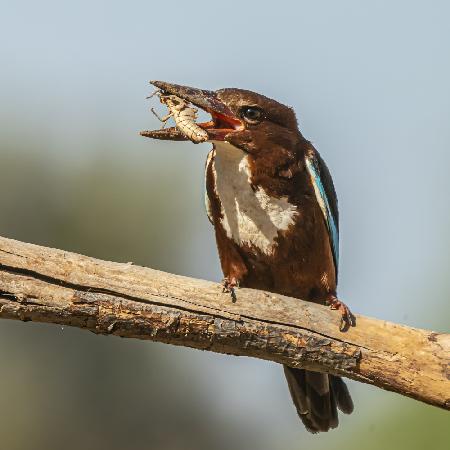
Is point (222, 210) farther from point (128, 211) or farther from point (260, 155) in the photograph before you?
point (128, 211)

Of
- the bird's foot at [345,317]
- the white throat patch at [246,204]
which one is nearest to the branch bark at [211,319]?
the bird's foot at [345,317]

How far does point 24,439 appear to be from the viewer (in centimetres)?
1488

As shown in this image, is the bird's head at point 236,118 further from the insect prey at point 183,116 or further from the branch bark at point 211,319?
the branch bark at point 211,319

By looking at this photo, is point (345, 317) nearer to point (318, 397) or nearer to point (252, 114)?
point (318, 397)

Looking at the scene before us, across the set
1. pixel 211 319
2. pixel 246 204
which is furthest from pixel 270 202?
pixel 211 319

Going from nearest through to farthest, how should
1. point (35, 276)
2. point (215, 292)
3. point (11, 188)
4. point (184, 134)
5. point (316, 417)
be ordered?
1. point (35, 276)
2. point (215, 292)
3. point (184, 134)
4. point (316, 417)
5. point (11, 188)

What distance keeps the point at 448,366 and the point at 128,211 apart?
1119 cm

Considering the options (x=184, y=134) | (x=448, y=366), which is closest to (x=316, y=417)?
(x=448, y=366)

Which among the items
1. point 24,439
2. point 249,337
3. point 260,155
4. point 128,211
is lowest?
point 24,439

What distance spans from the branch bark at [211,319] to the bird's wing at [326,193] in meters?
1.00

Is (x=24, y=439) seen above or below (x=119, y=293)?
below

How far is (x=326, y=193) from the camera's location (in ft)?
23.2

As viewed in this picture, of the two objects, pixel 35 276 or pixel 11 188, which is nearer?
pixel 35 276

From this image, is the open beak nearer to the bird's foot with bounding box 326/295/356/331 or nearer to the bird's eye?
the bird's eye
